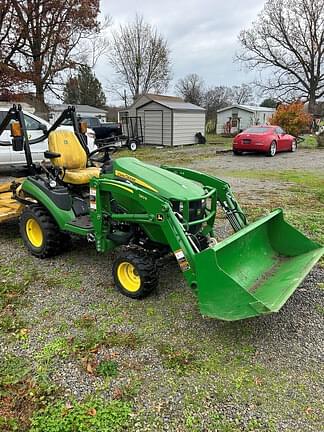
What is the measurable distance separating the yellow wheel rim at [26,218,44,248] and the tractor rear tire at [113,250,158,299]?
1289mm

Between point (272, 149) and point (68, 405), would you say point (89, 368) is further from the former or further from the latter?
point (272, 149)

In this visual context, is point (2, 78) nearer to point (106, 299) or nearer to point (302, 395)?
point (106, 299)

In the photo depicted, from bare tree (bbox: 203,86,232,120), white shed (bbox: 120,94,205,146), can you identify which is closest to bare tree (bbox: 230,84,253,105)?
bare tree (bbox: 203,86,232,120)

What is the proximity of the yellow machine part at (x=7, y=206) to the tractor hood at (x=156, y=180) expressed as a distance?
175 cm

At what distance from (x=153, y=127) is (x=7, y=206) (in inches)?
598

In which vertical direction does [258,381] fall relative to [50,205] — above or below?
below

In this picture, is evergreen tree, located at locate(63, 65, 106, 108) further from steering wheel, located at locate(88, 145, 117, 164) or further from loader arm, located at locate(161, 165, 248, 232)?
loader arm, located at locate(161, 165, 248, 232)

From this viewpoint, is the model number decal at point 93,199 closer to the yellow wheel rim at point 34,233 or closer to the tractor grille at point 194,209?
the tractor grille at point 194,209

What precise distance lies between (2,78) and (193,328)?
1526cm

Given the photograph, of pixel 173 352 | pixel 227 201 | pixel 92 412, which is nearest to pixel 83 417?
pixel 92 412

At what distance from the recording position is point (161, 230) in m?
3.24

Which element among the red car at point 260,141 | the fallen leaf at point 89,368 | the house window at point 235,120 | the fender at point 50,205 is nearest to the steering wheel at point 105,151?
the fender at point 50,205

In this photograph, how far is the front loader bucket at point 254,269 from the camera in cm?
253

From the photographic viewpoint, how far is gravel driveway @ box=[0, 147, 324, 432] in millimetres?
2146
